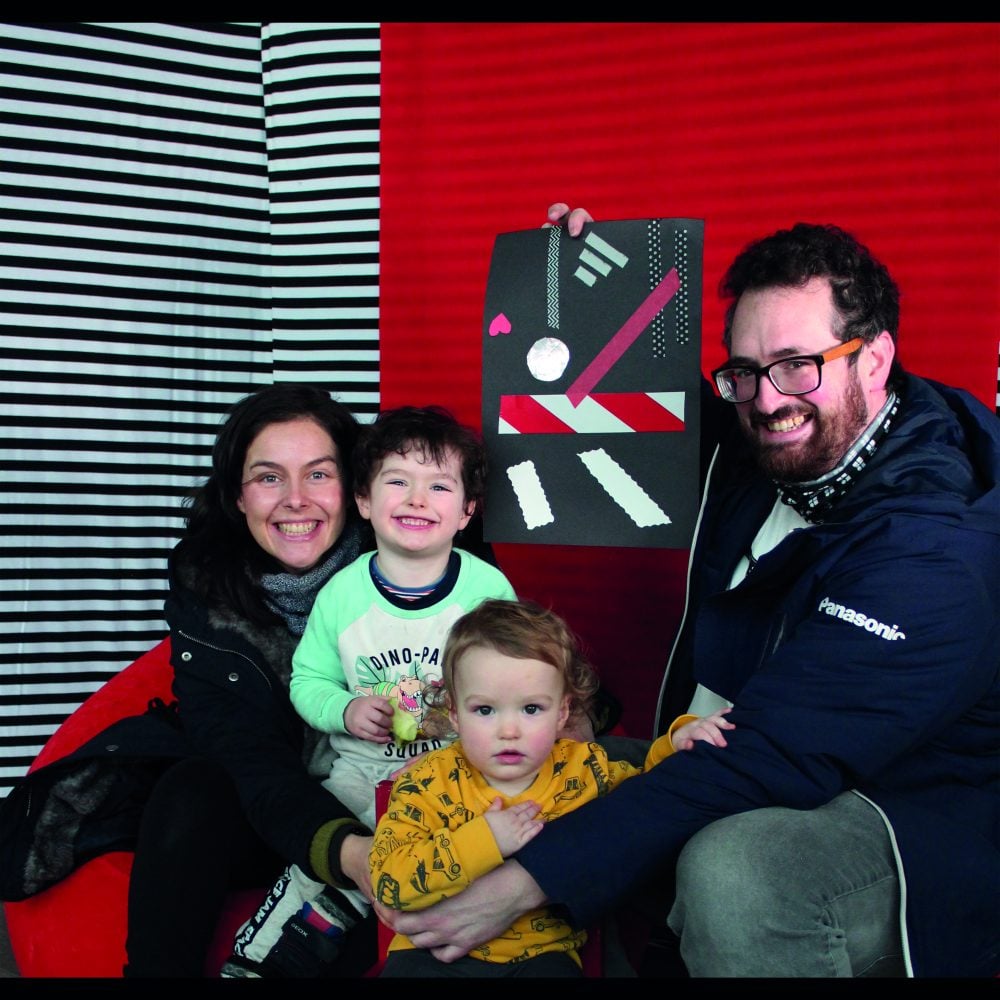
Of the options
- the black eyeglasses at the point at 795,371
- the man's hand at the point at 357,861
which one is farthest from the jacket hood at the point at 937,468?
the man's hand at the point at 357,861

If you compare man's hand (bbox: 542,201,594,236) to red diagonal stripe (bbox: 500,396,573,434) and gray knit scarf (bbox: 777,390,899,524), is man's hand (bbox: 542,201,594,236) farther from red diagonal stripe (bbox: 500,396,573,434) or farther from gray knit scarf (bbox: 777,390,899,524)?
gray knit scarf (bbox: 777,390,899,524)

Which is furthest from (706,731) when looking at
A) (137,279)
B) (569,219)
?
(137,279)

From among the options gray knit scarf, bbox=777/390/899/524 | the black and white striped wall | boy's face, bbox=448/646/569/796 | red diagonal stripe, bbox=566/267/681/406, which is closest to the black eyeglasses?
gray knit scarf, bbox=777/390/899/524

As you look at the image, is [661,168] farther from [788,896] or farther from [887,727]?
[788,896]

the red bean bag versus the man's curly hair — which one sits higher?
the man's curly hair

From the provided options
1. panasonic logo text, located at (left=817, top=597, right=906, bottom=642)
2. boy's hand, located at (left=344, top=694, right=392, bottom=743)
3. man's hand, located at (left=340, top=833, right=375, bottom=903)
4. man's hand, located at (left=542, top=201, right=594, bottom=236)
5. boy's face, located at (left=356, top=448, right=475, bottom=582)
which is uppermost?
man's hand, located at (left=542, top=201, right=594, bottom=236)

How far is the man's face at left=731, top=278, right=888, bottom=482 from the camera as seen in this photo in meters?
1.70

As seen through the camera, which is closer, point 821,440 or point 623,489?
point 821,440

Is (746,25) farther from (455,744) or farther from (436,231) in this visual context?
(455,744)

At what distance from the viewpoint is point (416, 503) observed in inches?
75.2

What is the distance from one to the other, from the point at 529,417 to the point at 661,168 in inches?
35.4

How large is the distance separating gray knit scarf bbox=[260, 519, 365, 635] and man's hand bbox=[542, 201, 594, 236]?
0.78m

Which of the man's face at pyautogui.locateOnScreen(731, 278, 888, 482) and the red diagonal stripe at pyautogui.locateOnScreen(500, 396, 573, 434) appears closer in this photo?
the man's face at pyautogui.locateOnScreen(731, 278, 888, 482)

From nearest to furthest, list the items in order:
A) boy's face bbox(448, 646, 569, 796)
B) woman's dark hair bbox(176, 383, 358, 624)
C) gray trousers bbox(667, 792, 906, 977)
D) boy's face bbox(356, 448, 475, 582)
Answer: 1. gray trousers bbox(667, 792, 906, 977)
2. boy's face bbox(448, 646, 569, 796)
3. boy's face bbox(356, 448, 475, 582)
4. woman's dark hair bbox(176, 383, 358, 624)
